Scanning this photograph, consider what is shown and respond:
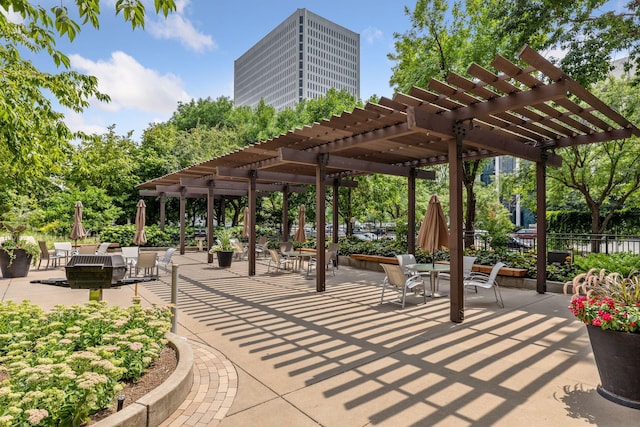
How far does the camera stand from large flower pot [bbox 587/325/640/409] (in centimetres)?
297

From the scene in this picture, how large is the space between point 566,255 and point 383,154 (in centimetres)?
562

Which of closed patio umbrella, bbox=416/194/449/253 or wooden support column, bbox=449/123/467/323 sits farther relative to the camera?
closed patio umbrella, bbox=416/194/449/253

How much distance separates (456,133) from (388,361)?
12.2ft

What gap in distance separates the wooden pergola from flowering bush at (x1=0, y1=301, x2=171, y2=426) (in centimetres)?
421

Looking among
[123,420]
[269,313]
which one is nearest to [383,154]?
[269,313]

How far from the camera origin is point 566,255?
996cm

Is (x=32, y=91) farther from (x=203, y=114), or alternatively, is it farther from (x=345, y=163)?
(x=203, y=114)

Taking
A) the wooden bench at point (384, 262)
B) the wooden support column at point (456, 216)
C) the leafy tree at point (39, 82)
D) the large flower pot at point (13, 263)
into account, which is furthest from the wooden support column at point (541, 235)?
the large flower pot at point (13, 263)

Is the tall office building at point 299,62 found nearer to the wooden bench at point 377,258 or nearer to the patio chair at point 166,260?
the wooden bench at point 377,258

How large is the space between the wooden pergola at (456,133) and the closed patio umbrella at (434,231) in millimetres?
1189

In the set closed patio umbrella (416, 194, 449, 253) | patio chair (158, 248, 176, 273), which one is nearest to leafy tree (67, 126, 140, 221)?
patio chair (158, 248, 176, 273)

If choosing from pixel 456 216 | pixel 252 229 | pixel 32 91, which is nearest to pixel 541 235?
pixel 456 216

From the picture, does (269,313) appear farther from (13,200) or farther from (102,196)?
Result: (13,200)

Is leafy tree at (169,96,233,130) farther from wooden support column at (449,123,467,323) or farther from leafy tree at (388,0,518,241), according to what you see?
wooden support column at (449,123,467,323)
